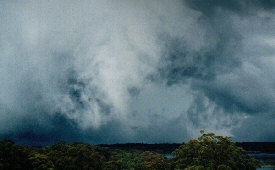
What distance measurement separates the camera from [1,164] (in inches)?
904

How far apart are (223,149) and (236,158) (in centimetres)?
227

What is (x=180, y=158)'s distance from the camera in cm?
3259

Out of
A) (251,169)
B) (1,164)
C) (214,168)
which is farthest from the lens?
(251,169)

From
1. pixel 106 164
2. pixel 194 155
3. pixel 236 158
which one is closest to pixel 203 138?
pixel 194 155

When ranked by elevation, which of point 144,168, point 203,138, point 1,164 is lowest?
point 144,168

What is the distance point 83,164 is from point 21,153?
9.82 metres

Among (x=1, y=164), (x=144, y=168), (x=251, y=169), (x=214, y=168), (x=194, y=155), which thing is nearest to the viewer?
(x=1, y=164)

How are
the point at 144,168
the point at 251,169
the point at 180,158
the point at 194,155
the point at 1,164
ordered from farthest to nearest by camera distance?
the point at 144,168 < the point at 180,158 < the point at 194,155 < the point at 251,169 < the point at 1,164

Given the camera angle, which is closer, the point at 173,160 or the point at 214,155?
the point at 214,155

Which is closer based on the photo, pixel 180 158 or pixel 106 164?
pixel 180 158

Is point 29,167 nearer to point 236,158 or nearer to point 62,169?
point 62,169

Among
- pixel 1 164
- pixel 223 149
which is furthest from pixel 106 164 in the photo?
pixel 223 149

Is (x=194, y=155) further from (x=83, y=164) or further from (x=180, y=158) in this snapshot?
(x=83, y=164)

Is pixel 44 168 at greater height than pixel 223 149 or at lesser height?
lesser
